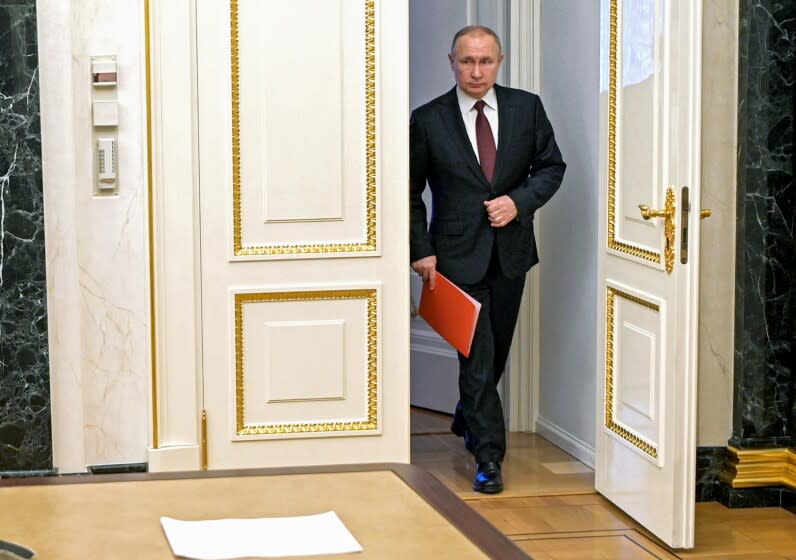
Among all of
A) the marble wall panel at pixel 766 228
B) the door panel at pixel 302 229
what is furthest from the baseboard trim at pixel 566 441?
the door panel at pixel 302 229

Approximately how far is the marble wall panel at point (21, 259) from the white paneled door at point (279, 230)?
367mm

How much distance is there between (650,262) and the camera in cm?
400

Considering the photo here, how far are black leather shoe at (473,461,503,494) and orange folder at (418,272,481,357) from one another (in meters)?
0.40

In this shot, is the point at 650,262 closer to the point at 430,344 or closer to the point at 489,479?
the point at 489,479

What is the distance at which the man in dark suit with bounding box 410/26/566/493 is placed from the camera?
462cm

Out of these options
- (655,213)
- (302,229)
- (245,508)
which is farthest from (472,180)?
(245,508)

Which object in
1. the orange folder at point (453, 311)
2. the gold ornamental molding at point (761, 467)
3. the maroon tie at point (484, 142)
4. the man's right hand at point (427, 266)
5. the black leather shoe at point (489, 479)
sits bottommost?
the black leather shoe at point (489, 479)

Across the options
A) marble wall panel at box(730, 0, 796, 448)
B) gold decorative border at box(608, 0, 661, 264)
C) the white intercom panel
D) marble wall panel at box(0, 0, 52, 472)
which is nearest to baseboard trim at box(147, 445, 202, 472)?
marble wall panel at box(0, 0, 52, 472)

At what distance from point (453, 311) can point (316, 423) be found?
2.14 ft

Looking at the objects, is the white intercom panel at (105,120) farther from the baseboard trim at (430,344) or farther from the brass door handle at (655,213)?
the baseboard trim at (430,344)

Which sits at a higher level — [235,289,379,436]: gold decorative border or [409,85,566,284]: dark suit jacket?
[409,85,566,284]: dark suit jacket

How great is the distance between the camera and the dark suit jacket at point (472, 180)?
464 centimetres

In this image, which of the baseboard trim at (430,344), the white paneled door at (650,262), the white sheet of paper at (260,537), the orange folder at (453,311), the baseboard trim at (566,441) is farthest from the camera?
the baseboard trim at (430,344)

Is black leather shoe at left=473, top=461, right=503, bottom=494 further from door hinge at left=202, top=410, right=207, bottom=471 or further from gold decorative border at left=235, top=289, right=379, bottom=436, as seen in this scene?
door hinge at left=202, top=410, right=207, bottom=471
